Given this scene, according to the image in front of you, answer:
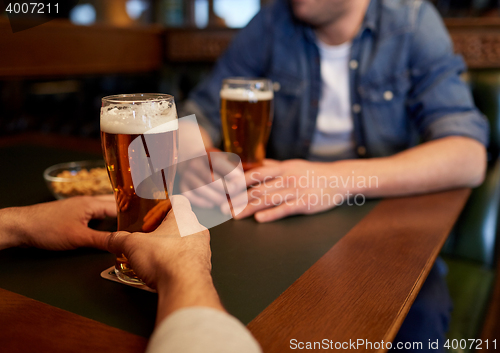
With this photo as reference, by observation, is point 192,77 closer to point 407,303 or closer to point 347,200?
point 347,200

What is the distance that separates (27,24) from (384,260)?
337 centimetres

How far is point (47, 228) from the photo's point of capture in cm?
67

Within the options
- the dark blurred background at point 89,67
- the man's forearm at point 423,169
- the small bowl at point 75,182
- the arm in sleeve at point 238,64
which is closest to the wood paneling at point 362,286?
the man's forearm at point 423,169

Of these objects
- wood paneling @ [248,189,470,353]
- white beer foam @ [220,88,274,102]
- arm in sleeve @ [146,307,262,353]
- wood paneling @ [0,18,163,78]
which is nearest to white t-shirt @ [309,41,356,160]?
white beer foam @ [220,88,274,102]

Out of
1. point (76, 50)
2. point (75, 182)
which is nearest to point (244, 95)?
point (75, 182)

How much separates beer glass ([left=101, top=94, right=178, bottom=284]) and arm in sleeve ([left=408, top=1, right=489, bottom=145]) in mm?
960

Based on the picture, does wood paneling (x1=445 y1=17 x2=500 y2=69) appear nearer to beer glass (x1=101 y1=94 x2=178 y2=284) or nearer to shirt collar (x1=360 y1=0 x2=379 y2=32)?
shirt collar (x1=360 y1=0 x2=379 y2=32)

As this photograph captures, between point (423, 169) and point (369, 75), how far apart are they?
0.72 meters

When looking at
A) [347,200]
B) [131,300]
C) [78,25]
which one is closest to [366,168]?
[347,200]

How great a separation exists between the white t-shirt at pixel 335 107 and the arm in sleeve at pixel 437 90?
0.28 m

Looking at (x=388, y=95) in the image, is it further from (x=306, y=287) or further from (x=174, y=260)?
(x=174, y=260)

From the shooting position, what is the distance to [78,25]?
9.84 ft

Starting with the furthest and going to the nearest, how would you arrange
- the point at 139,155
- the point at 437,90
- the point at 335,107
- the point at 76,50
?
the point at 76,50, the point at 335,107, the point at 437,90, the point at 139,155

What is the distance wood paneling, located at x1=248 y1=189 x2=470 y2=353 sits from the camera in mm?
479
